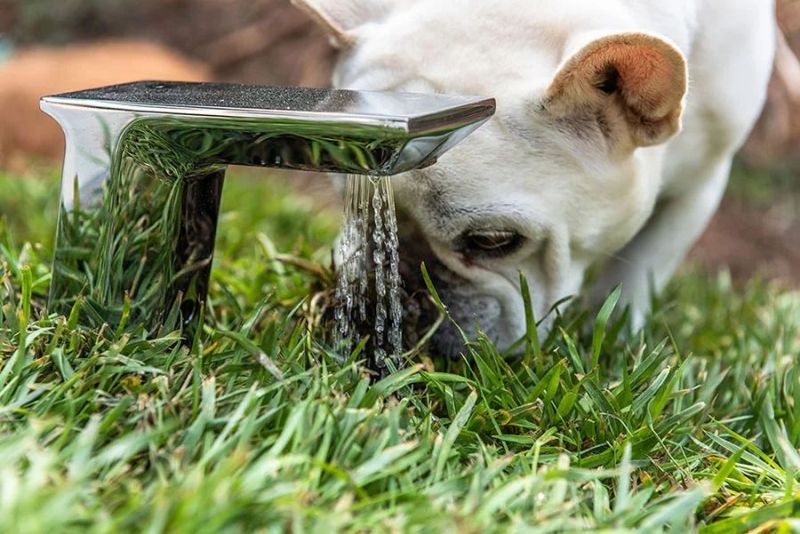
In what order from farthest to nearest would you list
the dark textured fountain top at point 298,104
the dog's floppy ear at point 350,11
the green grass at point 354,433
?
the dog's floppy ear at point 350,11
the dark textured fountain top at point 298,104
the green grass at point 354,433

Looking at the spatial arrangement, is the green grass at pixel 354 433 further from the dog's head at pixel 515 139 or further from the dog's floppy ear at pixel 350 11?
the dog's floppy ear at pixel 350 11

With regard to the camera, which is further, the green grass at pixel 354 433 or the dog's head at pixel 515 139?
the dog's head at pixel 515 139

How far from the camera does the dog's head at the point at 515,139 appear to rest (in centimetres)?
200

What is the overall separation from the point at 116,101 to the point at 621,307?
1608mm

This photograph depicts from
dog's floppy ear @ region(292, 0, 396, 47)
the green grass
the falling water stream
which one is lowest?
the green grass

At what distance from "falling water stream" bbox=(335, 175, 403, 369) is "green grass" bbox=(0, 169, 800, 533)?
8 cm

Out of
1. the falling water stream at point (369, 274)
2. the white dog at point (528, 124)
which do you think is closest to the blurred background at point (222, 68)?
the white dog at point (528, 124)

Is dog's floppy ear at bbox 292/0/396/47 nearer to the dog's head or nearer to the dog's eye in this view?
the dog's head

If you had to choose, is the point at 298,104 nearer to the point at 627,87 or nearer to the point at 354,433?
the point at 354,433

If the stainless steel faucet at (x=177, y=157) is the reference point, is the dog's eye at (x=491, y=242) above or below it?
below

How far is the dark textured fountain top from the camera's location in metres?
1.61

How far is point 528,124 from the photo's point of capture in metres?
2.02

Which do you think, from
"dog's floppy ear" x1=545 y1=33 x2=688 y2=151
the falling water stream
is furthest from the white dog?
the falling water stream

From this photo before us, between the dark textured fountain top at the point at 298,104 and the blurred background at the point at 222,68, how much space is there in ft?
6.52
